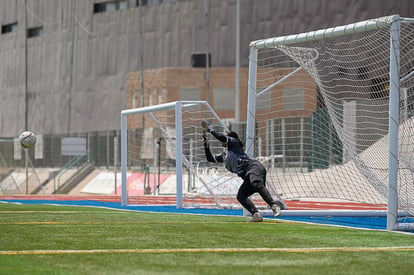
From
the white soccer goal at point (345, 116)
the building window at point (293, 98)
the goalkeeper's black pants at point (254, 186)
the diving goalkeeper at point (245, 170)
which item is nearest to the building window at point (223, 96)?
the building window at point (293, 98)

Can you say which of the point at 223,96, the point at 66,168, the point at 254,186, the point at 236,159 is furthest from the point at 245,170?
the point at 223,96

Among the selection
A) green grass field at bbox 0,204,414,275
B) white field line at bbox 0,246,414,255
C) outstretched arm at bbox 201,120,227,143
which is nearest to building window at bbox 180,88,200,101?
outstretched arm at bbox 201,120,227,143

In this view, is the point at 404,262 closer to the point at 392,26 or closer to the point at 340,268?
the point at 340,268

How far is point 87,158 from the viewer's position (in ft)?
154

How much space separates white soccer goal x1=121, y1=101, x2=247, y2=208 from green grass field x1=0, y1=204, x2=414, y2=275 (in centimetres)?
780

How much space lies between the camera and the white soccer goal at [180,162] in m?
23.0

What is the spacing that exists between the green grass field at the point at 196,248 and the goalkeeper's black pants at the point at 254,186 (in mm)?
596

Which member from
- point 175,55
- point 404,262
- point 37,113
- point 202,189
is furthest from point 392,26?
point 37,113

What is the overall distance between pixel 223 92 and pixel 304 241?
40.2 meters

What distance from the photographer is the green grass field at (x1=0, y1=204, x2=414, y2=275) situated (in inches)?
347

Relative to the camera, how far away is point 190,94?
51.5 m

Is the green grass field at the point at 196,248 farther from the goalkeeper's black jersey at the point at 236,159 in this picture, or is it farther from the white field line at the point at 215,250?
the goalkeeper's black jersey at the point at 236,159

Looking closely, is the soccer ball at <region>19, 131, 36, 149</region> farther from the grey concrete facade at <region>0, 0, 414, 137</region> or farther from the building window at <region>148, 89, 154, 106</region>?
the grey concrete facade at <region>0, 0, 414, 137</region>

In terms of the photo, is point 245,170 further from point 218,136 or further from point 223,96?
point 223,96
